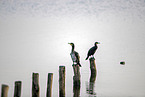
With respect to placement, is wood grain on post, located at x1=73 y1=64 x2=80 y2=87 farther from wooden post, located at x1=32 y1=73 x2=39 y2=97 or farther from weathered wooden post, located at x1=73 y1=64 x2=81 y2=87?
wooden post, located at x1=32 y1=73 x2=39 y2=97

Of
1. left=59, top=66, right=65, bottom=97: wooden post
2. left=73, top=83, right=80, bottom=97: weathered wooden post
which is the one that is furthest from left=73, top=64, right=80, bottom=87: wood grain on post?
left=59, top=66, right=65, bottom=97: wooden post

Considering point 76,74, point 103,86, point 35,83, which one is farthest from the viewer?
point 103,86

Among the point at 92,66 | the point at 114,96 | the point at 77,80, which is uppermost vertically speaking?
the point at 92,66

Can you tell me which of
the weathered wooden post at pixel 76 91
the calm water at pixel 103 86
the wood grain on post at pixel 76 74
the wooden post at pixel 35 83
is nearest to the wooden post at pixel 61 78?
the wooden post at pixel 35 83

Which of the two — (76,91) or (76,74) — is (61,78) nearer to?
(76,74)

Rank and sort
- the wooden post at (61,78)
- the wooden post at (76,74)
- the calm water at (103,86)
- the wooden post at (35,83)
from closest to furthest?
the wooden post at (35,83), the wooden post at (61,78), the wooden post at (76,74), the calm water at (103,86)

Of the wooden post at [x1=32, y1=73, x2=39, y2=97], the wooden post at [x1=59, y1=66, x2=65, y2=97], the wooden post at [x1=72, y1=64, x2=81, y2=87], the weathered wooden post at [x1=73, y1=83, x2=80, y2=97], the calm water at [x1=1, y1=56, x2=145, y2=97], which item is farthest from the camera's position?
the calm water at [x1=1, y1=56, x2=145, y2=97]

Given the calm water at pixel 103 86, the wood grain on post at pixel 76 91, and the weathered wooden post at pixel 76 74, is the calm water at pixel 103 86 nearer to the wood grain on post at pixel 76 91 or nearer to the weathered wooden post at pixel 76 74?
the wood grain on post at pixel 76 91

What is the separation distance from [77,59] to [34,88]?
670cm

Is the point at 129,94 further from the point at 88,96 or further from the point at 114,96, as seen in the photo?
the point at 88,96

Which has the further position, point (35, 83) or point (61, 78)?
point (61, 78)

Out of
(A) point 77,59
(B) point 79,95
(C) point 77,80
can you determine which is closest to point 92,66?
(A) point 77,59

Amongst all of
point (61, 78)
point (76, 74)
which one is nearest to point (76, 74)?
point (76, 74)

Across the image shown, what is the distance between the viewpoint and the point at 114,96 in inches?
597
